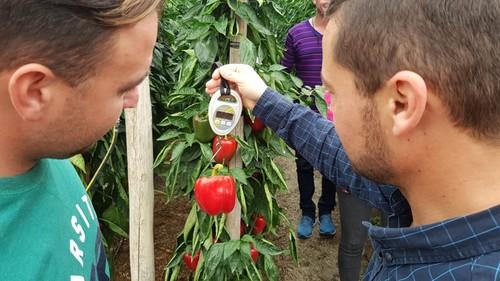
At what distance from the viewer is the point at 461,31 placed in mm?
745

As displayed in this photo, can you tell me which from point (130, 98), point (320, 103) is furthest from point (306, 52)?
point (130, 98)

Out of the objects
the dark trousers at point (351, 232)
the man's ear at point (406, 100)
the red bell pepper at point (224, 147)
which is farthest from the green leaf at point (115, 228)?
the man's ear at point (406, 100)

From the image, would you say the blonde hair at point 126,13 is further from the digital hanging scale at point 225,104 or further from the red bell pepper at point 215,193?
the red bell pepper at point 215,193

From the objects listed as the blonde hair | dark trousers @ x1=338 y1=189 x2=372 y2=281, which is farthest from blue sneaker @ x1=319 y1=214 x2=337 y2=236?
the blonde hair

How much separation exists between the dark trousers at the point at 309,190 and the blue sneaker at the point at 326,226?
0.04 m

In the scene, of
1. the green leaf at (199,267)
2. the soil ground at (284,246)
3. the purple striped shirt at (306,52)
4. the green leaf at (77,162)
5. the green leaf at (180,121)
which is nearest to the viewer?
the green leaf at (180,121)

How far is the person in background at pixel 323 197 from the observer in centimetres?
248

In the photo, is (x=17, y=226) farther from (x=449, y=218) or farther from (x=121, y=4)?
(x=449, y=218)

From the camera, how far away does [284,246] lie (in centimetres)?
349

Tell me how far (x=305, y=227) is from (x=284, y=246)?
0.72 ft

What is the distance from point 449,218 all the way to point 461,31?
0.33 m

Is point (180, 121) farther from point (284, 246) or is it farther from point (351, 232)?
point (284, 246)

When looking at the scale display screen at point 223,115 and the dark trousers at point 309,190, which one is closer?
the scale display screen at point 223,115

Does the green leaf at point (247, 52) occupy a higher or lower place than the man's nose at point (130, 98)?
higher
